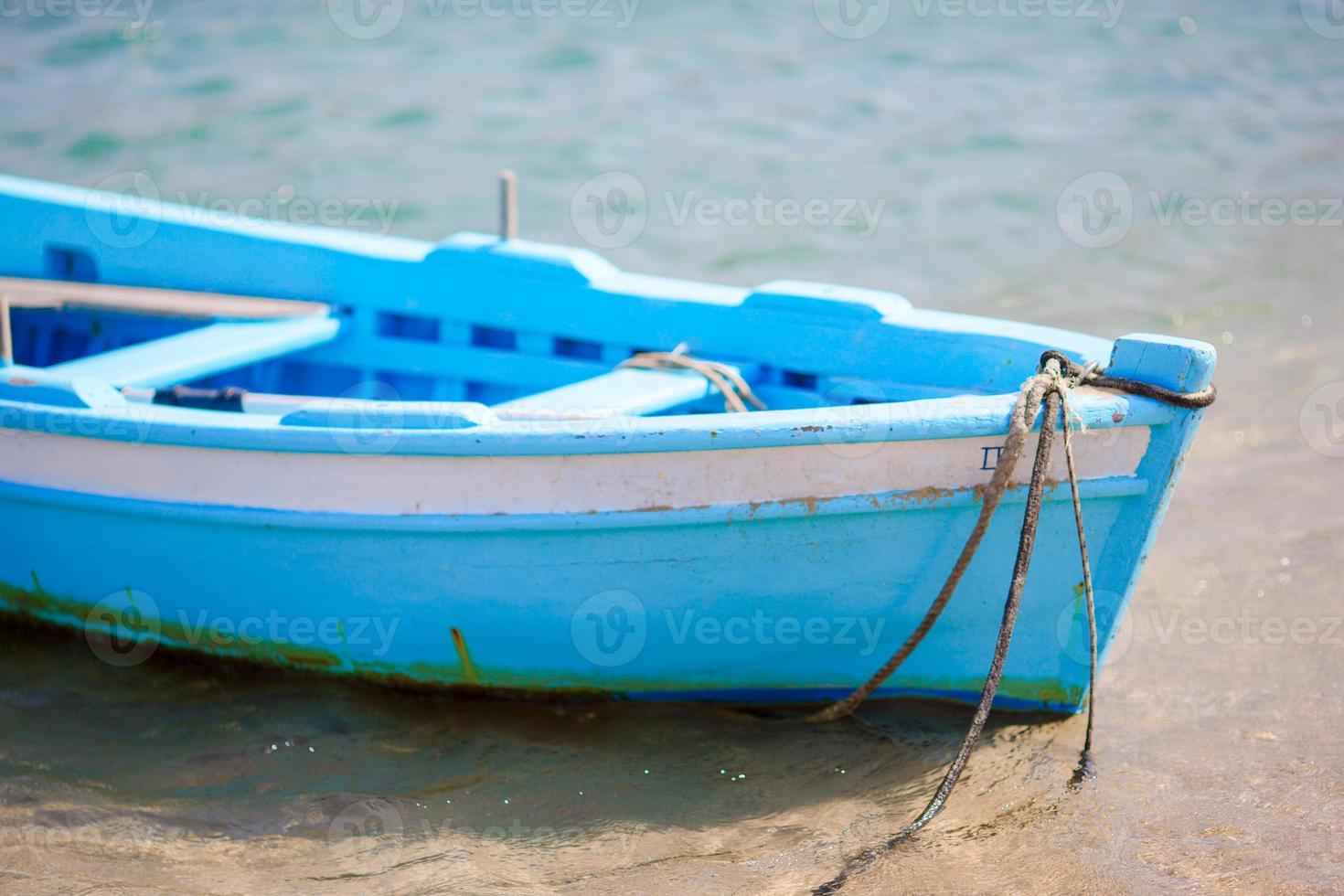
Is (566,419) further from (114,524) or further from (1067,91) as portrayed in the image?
(1067,91)

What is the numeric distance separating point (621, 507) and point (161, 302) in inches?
Result: 95.5

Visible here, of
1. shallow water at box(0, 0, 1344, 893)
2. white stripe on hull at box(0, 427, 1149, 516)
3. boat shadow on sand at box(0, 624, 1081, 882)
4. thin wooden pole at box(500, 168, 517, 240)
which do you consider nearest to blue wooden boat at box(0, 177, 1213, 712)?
white stripe on hull at box(0, 427, 1149, 516)

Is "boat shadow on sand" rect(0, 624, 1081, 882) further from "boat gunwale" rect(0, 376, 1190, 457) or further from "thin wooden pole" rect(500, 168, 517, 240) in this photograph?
"thin wooden pole" rect(500, 168, 517, 240)

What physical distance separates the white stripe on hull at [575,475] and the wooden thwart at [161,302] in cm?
123

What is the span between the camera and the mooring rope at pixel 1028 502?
3479 mm

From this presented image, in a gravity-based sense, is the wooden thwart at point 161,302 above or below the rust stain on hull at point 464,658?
above

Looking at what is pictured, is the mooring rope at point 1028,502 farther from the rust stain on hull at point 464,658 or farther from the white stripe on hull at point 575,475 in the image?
the rust stain on hull at point 464,658

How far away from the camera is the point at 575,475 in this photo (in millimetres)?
3629

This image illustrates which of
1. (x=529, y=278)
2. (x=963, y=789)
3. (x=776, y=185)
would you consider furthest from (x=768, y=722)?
(x=776, y=185)

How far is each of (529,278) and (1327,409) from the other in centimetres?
381

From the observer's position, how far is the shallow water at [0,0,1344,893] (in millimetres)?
3602

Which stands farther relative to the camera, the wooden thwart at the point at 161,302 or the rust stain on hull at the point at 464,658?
the wooden thwart at the point at 161,302

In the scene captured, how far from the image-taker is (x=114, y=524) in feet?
13.4

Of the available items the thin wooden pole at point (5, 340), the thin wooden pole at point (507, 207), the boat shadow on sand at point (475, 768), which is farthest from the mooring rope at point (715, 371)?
the thin wooden pole at point (5, 340)
